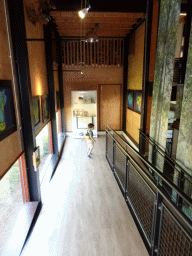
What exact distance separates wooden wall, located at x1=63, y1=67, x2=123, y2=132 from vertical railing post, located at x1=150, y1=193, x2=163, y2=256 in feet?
26.4

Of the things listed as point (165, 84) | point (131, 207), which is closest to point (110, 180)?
point (131, 207)

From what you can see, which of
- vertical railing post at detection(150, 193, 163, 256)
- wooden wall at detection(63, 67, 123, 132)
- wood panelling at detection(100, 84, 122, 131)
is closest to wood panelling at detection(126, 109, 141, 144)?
wood panelling at detection(100, 84, 122, 131)

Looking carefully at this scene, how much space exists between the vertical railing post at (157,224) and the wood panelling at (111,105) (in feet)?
25.6

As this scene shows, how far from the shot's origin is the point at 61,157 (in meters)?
6.91

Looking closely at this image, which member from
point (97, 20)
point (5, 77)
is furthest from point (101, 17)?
point (5, 77)

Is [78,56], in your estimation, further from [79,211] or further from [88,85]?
[79,211]

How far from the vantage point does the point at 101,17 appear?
20.9 ft

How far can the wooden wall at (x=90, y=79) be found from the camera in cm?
946

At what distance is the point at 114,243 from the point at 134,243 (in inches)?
14.1

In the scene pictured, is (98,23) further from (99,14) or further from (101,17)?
(99,14)

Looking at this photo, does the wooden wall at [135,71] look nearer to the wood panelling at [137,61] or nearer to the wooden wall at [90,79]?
the wood panelling at [137,61]

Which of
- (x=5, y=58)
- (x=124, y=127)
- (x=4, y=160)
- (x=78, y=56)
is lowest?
(x=124, y=127)

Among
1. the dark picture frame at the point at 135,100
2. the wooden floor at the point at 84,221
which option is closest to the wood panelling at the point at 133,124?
the dark picture frame at the point at 135,100

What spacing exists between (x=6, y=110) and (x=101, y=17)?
18.4 ft
